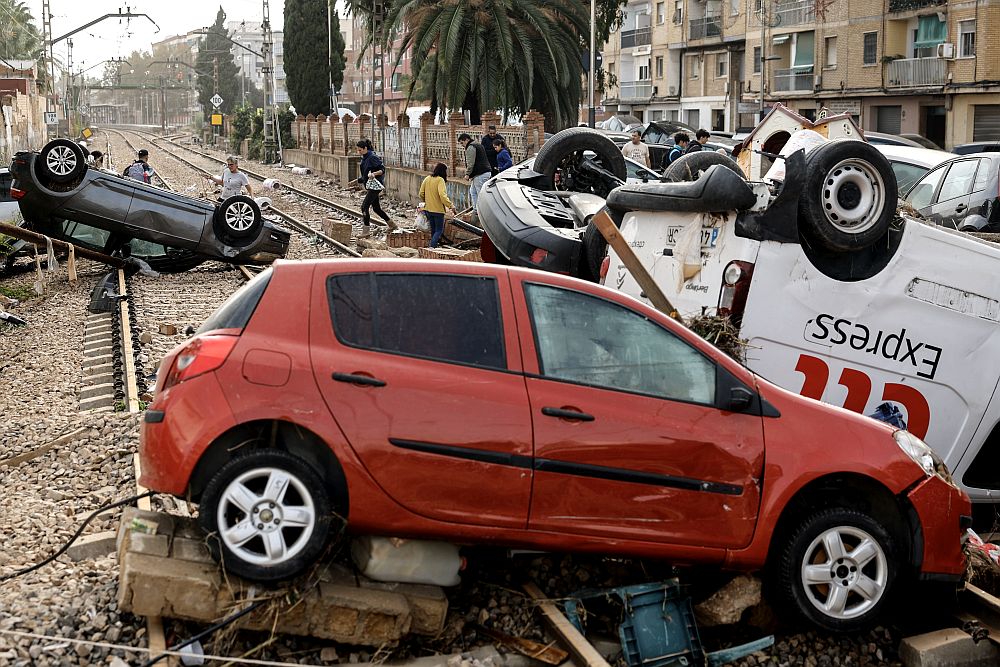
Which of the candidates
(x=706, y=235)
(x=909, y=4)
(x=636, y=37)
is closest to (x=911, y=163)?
(x=706, y=235)

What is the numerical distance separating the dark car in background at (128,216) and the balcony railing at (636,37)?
57.3 meters

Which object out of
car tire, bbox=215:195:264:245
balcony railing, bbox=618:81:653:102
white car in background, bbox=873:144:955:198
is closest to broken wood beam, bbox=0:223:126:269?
car tire, bbox=215:195:264:245

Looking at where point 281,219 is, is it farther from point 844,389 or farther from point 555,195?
point 844,389

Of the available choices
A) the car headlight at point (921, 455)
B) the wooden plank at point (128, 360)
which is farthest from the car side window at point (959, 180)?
the car headlight at point (921, 455)

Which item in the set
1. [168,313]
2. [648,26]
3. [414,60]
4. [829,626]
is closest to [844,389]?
[829,626]

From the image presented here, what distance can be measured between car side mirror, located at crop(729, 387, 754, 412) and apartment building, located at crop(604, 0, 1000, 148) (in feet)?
140

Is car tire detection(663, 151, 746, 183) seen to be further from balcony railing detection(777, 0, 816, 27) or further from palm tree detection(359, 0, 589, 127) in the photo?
balcony railing detection(777, 0, 816, 27)

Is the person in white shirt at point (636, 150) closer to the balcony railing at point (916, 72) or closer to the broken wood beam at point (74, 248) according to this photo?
the broken wood beam at point (74, 248)

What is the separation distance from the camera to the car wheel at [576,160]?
11.0 metres

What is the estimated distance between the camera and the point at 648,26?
237 ft

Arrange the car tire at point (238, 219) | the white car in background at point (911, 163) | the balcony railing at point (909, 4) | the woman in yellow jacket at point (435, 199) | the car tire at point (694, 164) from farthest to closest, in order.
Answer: the balcony railing at point (909, 4)
the woman in yellow jacket at point (435, 199)
the car tire at point (238, 219)
the white car in background at point (911, 163)
the car tire at point (694, 164)

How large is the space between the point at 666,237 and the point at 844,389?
53.1 inches

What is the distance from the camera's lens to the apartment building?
4519 centimetres

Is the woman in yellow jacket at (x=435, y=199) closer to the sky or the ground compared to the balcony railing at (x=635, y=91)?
closer to the ground
